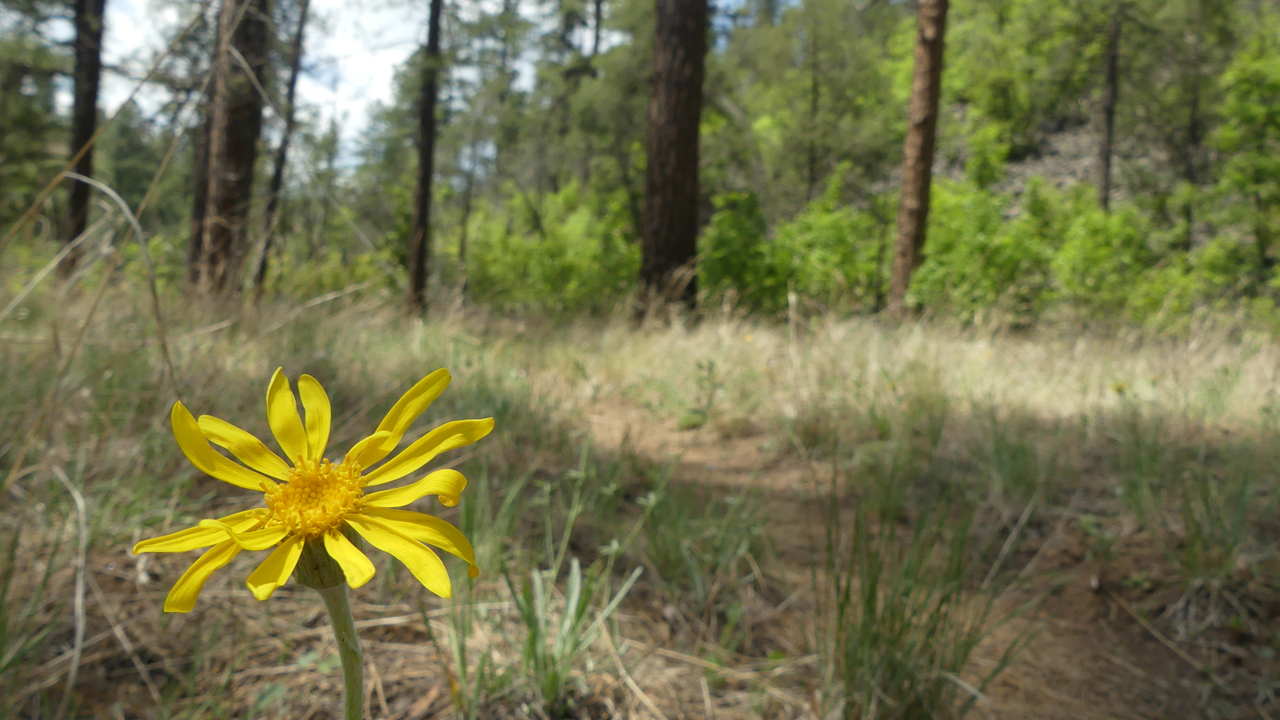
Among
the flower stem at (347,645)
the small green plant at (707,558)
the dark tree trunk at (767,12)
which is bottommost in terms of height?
the small green plant at (707,558)

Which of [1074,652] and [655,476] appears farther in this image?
[655,476]

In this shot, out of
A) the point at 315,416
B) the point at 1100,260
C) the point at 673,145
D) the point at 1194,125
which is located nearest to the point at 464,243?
the point at 673,145

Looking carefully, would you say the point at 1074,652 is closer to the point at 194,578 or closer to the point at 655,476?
the point at 655,476

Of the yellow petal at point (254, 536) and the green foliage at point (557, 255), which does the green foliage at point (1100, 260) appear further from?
the yellow petal at point (254, 536)

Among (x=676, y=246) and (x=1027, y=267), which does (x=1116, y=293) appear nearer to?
(x=1027, y=267)

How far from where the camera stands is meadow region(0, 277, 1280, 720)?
1280mm

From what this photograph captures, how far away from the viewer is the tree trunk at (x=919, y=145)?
6590 millimetres

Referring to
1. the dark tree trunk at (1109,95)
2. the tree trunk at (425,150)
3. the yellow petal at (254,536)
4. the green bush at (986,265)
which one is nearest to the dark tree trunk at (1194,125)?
the dark tree trunk at (1109,95)

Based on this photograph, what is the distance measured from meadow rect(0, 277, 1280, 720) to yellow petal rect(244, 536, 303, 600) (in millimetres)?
451

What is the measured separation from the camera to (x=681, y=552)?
1.85 meters

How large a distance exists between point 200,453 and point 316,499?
0.27 ft

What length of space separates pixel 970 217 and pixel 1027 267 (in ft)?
3.52

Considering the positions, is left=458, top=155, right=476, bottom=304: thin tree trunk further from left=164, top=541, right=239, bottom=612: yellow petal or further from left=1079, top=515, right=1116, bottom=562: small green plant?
left=164, top=541, right=239, bottom=612: yellow petal

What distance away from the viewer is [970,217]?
305 inches
